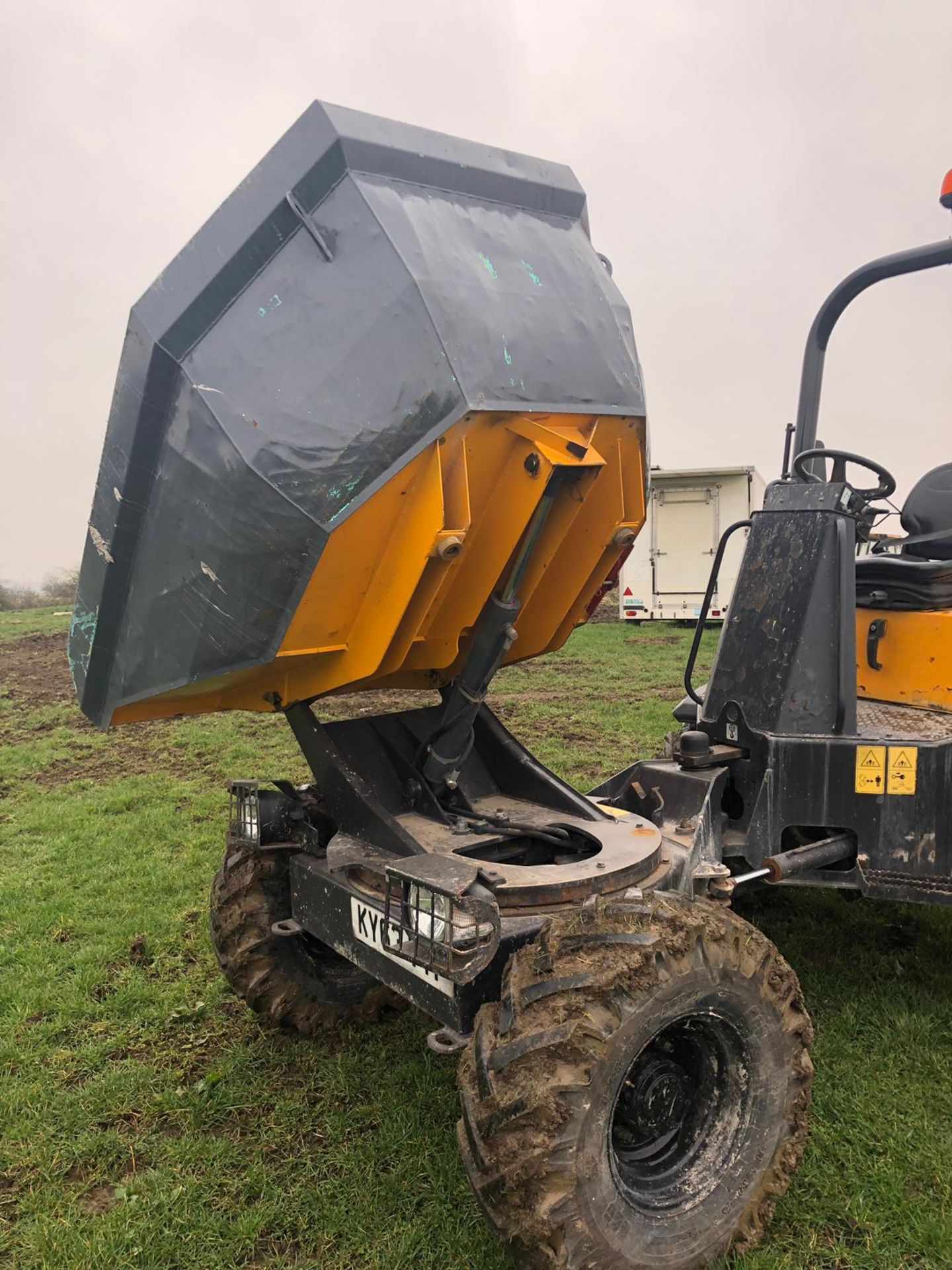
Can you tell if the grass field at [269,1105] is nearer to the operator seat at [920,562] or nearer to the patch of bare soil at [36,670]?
the operator seat at [920,562]

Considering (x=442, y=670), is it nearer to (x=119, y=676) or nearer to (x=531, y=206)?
(x=119, y=676)

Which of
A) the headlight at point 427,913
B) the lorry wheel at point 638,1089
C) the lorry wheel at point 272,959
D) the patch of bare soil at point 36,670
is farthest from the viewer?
the patch of bare soil at point 36,670

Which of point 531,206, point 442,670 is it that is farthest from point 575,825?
point 531,206

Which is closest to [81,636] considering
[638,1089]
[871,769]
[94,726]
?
[638,1089]

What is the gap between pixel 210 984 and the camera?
4.13 m

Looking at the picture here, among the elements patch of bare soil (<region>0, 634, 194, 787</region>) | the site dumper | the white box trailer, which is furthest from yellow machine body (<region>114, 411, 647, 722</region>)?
the white box trailer

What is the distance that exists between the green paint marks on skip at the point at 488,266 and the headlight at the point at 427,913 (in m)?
1.69

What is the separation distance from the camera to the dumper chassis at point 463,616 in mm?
2336

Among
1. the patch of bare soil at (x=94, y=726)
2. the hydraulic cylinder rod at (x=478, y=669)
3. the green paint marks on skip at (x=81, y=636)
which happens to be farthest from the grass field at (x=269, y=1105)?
the patch of bare soil at (x=94, y=726)

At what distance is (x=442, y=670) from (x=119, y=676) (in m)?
1.17

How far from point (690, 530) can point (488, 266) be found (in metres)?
15.4

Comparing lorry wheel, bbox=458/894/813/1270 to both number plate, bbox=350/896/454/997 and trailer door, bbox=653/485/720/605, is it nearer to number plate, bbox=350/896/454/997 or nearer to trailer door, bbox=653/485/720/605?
number plate, bbox=350/896/454/997

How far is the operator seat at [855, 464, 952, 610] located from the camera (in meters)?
3.84

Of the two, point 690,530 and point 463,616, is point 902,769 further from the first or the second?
point 690,530
